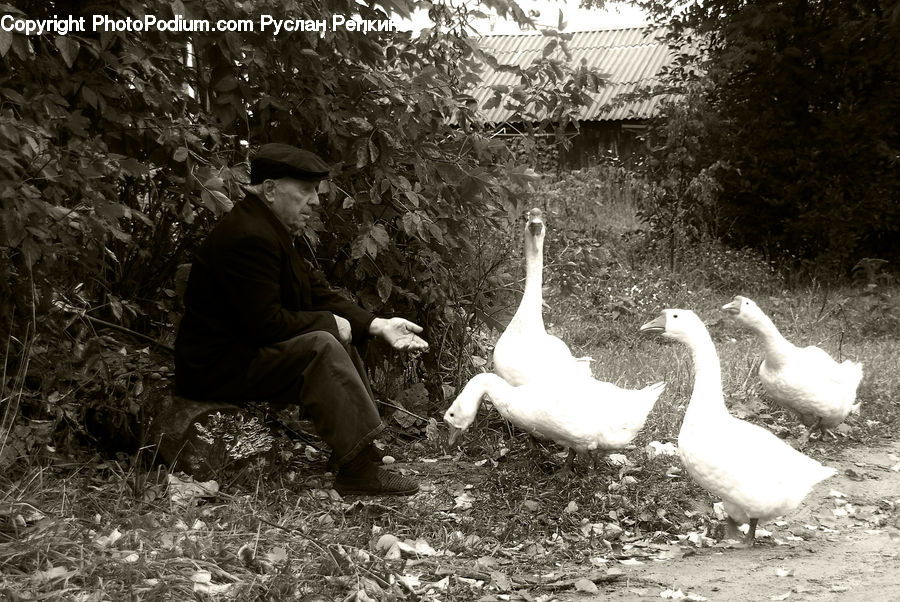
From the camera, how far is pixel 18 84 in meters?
4.20

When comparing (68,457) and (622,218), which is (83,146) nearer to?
(68,457)

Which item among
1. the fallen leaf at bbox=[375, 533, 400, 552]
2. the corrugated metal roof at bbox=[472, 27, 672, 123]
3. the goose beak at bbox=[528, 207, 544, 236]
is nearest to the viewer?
the fallen leaf at bbox=[375, 533, 400, 552]

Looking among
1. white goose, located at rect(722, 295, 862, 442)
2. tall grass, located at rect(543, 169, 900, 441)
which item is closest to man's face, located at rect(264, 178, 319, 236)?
tall grass, located at rect(543, 169, 900, 441)

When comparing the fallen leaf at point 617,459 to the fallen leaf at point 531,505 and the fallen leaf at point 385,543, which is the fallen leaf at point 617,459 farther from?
the fallen leaf at point 385,543

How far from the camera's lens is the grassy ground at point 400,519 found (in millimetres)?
3471

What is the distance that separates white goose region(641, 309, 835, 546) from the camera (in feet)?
14.5

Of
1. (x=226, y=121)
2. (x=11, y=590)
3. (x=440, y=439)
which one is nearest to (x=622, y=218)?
A: (x=440, y=439)

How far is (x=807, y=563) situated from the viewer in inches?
169

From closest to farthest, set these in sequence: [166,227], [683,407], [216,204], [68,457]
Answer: [216,204], [68,457], [166,227], [683,407]

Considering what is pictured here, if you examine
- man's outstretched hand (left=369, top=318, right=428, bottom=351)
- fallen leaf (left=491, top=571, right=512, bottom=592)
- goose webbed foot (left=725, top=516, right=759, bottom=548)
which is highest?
man's outstretched hand (left=369, top=318, right=428, bottom=351)

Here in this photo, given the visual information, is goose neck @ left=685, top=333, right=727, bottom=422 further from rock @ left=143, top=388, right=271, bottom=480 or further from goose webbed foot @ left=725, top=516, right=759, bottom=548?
rock @ left=143, top=388, right=271, bottom=480

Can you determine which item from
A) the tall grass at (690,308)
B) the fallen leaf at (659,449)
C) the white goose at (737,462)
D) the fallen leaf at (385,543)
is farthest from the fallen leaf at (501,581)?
the tall grass at (690,308)

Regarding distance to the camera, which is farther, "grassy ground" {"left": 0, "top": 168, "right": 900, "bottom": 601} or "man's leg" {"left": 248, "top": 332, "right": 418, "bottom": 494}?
"man's leg" {"left": 248, "top": 332, "right": 418, "bottom": 494}

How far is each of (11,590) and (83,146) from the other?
1.87 metres
